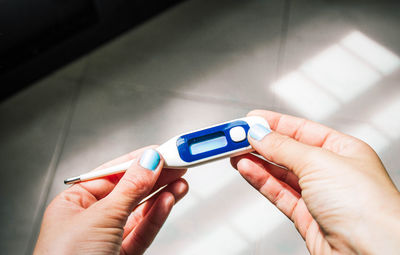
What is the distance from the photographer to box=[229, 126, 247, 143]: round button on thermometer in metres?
0.70

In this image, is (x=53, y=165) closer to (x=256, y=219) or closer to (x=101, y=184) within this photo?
(x=101, y=184)

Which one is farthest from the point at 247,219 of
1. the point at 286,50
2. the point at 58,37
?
the point at 58,37

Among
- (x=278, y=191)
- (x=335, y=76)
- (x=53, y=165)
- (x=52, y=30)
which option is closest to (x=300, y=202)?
(x=278, y=191)

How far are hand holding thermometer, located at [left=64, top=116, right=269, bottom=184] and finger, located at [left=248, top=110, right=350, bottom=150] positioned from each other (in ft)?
0.28

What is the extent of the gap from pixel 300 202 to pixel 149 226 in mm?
337

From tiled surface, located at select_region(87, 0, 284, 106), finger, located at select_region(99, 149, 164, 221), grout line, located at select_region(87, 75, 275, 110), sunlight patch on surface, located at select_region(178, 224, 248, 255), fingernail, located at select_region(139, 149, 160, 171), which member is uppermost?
tiled surface, located at select_region(87, 0, 284, 106)

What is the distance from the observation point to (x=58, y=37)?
112 centimetres

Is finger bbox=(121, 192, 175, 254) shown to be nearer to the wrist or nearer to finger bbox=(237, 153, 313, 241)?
finger bbox=(237, 153, 313, 241)

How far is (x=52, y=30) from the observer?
1103 mm

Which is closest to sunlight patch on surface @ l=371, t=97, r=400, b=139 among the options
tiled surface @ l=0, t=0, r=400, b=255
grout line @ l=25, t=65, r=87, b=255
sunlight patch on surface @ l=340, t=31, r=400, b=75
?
tiled surface @ l=0, t=0, r=400, b=255

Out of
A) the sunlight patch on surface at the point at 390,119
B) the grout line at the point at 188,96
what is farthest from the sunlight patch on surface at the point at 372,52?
the grout line at the point at 188,96

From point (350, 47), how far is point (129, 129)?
87 centimetres

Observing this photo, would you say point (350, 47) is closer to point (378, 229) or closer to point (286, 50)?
point (286, 50)

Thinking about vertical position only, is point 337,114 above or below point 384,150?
above
